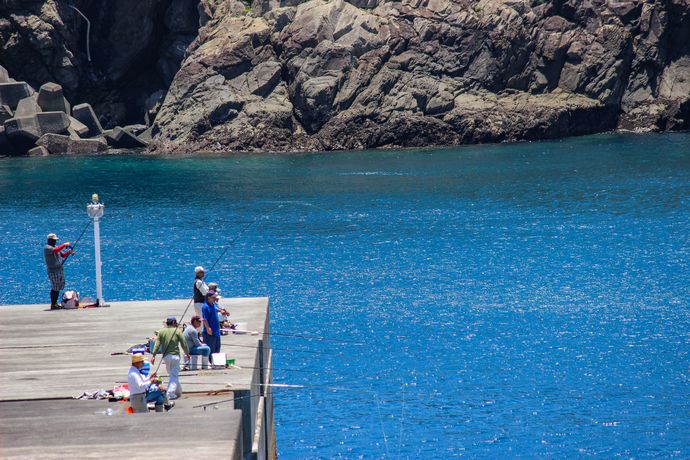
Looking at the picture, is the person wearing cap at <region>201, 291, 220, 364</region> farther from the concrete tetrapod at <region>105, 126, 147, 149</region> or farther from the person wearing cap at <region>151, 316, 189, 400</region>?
the concrete tetrapod at <region>105, 126, 147, 149</region>

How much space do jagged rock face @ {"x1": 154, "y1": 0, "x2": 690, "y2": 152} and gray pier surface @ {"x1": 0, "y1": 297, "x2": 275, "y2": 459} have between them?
67.8 metres

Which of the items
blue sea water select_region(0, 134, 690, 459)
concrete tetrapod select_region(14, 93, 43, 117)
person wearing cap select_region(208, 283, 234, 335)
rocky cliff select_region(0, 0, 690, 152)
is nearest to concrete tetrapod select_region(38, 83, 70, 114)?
concrete tetrapod select_region(14, 93, 43, 117)

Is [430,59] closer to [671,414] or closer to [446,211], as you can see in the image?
[446,211]

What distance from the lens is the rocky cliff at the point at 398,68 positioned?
3563 inches

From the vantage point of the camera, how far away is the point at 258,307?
2320cm

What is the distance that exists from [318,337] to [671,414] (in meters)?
10.6

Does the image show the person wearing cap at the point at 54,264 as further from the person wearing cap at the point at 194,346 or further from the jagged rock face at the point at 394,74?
the jagged rock face at the point at 394,74

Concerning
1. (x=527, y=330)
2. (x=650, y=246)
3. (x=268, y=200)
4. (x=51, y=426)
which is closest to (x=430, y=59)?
(x=268, y=200)

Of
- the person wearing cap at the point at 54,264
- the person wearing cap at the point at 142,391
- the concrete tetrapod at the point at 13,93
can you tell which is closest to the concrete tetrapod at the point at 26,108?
the concrete tetrapod at the point at 13,93

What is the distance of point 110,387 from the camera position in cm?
1697

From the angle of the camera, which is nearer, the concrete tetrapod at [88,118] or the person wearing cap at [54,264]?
the person wearing cap at [54,264]

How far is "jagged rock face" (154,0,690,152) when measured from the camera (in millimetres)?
90438

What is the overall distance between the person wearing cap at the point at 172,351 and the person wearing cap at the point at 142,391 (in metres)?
0.32

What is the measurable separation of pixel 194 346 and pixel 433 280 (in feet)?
66.5
